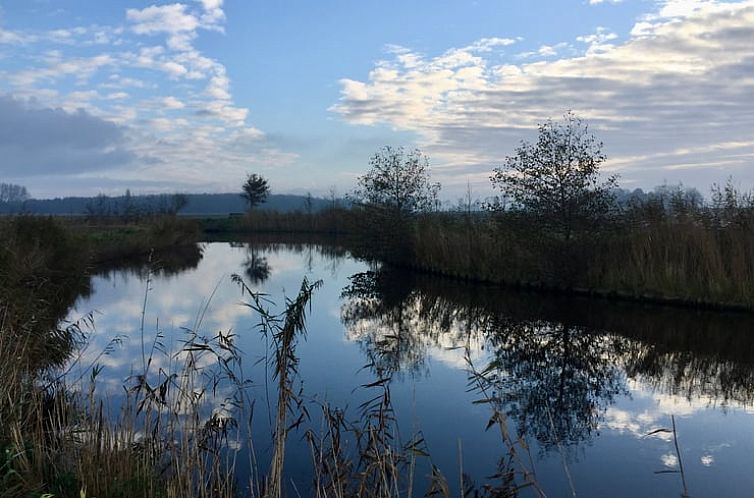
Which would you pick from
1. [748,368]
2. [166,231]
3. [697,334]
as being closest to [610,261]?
[697,334]

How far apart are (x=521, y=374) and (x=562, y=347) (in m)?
2.00

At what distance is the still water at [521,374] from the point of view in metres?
5.55

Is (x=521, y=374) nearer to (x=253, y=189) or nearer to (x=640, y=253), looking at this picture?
(x=640, y=253)

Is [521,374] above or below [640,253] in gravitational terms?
below

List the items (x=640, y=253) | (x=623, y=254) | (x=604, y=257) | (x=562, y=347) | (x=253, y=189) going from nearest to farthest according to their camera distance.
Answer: (x=562, y=347), (x=640, y=253), (x=623, y=254), (x=604, y=257), (x=253, y=189)

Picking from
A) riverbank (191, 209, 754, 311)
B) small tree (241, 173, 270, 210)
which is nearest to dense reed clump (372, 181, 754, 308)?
riverbank (191, 209, 754, 311)

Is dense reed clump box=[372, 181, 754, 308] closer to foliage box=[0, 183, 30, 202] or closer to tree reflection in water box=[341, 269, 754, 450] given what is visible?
tree reflection in water box=[341, 269, 754, 450]

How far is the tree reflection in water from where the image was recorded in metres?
7.36

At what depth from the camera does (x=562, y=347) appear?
10.3m

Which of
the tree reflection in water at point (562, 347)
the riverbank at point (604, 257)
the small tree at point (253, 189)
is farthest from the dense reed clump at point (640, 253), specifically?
the small tree at point (253, 189)

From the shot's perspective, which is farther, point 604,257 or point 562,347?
point 604,257

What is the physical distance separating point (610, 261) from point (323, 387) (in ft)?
34.5

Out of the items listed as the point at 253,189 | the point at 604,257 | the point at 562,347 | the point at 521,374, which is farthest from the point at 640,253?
the point at 253,189

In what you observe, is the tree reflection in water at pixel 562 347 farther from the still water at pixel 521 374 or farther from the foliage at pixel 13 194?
the foliage at pixel 13 194
